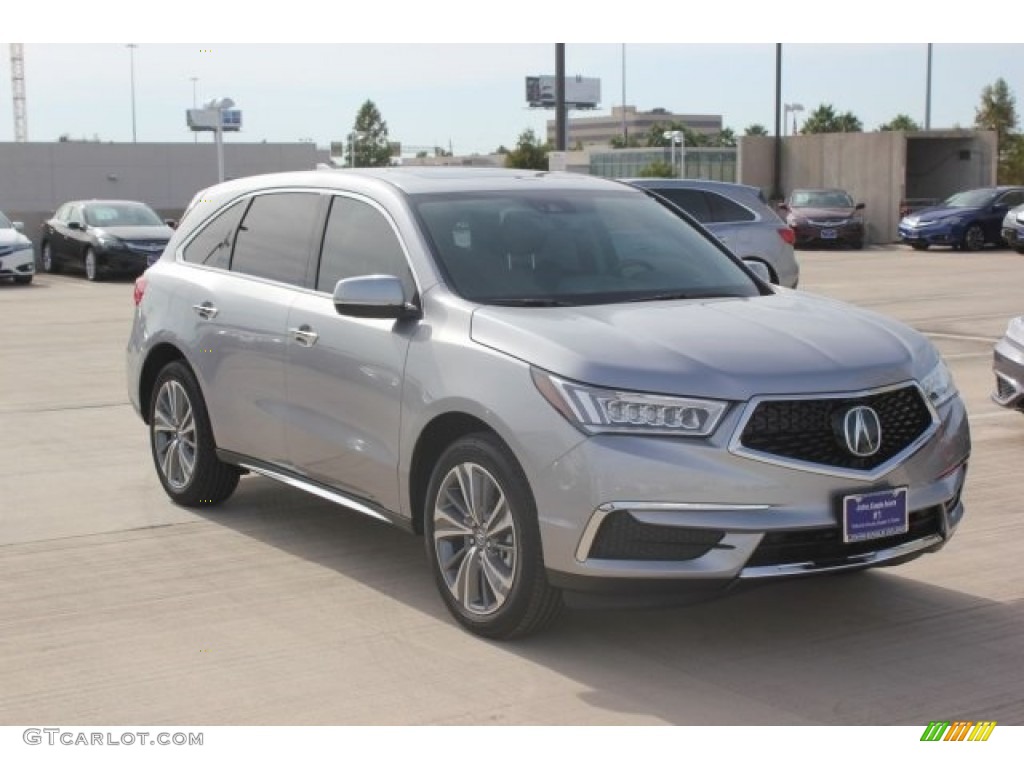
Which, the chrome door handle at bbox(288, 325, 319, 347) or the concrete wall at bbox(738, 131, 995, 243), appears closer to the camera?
the chrome door handle at bbox(288, 325, 319, 347)

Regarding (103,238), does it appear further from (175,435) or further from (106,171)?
(106,171)

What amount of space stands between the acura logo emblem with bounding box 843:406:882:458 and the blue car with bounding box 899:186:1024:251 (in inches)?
1207

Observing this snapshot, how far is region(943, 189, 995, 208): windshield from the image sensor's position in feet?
115

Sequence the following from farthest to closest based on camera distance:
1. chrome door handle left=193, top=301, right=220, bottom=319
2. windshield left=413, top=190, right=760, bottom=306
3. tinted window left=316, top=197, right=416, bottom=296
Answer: chrome door handle left=193, top=301, right=220, bottom=319 → tinted window left=316, top=197, right=416, bottom=296 → windshield left=413, top=190, right=760, bottom=306

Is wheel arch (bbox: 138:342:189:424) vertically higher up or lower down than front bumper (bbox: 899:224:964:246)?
higher up

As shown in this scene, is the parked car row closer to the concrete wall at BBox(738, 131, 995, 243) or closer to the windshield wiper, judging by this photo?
the concrete wall at BBox(738, 131, 995, 243)

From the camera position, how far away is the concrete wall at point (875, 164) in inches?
1629

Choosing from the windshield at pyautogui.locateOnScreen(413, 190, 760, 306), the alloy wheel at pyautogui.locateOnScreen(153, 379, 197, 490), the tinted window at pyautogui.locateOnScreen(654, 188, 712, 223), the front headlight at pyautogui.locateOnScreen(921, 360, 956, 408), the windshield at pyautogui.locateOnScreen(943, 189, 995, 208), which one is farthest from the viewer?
the windshield at pyautogui.locateOnScreen(943, 189, 995, 208)

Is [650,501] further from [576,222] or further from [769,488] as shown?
[576,222]

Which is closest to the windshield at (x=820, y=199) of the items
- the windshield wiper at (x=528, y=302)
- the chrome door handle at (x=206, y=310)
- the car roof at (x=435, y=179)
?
the car roof at (x=435, y=179)

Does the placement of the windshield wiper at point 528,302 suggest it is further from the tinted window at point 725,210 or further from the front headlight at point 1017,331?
the tinted window at point 725,210

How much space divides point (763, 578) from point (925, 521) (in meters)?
0.79

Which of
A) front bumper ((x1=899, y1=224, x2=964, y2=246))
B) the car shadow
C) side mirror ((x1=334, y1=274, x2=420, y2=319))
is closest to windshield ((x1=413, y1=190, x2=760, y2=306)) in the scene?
side mirror ((x1=334, y1=274, x2=420, y2=319))

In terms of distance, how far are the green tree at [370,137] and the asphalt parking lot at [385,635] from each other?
121203mm
